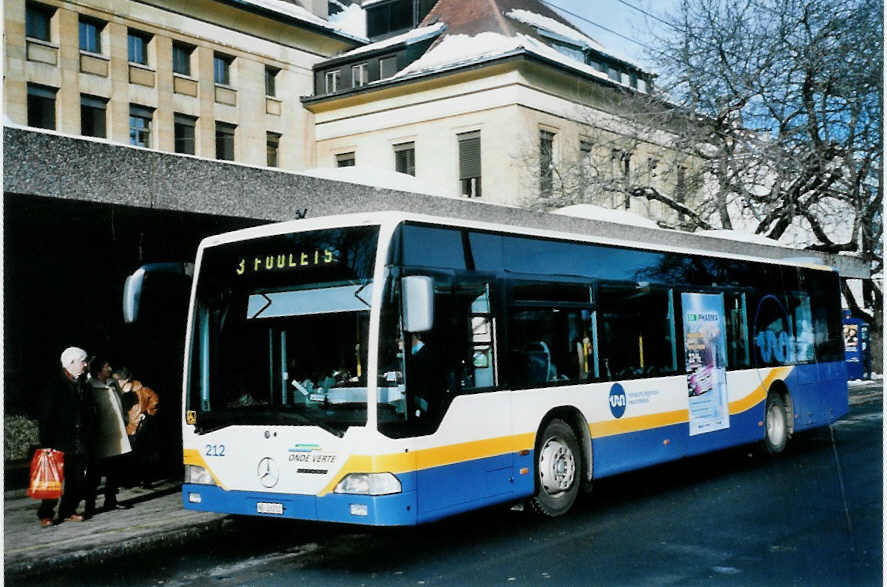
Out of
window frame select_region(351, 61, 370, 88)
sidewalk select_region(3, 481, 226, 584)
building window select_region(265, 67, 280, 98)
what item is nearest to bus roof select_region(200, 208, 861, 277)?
sidewalk select_region(3, 481, 226, 584)

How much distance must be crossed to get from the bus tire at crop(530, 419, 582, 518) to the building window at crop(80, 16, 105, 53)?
31.5 metres

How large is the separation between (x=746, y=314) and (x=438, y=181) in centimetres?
2949

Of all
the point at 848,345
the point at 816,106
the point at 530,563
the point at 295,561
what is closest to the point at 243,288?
the point at 295,561

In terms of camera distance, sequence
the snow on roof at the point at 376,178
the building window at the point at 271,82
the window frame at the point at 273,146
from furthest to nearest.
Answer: the window frame at the point at 273,146 → the building window at the point at 271,82 → the snow on roof at the point at 376,178

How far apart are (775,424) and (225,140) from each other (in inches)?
1273

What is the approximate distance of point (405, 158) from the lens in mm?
43094

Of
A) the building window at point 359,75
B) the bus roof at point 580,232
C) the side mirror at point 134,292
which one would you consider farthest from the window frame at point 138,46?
the side mirror at point 134,292

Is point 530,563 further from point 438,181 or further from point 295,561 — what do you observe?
point 438,181

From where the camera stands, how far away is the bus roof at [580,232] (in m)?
8.02

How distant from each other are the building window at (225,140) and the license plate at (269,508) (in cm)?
3503

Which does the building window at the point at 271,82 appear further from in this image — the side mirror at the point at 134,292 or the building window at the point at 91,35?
the side mirror at the point at 134,292

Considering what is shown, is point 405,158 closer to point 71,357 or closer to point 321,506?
point 71,357

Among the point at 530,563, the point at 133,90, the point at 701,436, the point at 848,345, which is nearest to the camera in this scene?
the point at 530,563

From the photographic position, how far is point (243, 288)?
8.23 metres
